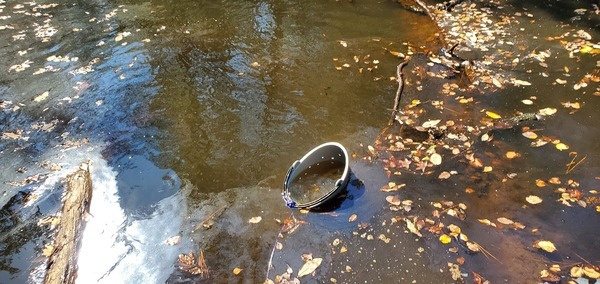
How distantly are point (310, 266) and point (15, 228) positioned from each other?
336 centimetres

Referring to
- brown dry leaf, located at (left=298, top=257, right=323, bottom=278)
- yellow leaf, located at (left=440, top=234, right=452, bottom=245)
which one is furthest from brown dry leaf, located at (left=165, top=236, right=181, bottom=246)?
yellow leaf, located at (left=440, top=234, right=452, bottom=245)

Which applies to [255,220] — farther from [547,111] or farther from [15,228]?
[547,111]

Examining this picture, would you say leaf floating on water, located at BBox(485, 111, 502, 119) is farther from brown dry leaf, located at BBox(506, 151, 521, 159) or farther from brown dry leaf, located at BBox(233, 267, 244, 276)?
brown dry leaf, located at BBox(233, 267, 244, 276)

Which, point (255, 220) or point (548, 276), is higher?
point (548, 276)

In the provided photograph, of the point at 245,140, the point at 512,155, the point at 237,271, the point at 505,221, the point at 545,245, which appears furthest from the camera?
the point at 245,140

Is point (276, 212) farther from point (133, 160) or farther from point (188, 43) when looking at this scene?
point (188, 43)

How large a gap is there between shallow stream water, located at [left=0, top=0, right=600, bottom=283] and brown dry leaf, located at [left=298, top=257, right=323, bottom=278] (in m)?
0.07

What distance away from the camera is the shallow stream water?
12.2ft

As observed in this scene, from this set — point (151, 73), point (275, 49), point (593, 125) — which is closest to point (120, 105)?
point (151, 73)

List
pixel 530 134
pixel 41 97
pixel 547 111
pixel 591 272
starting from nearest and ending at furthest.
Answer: pixel 591 272, pixel 530 134, pixel 547 111, pixel 41 97

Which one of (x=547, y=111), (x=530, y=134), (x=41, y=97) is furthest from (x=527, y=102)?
(x=41, y=97)

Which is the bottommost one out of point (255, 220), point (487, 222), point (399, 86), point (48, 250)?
point (48, 250)

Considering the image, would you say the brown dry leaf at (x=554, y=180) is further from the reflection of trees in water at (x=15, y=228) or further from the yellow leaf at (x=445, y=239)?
the reflection of trees in water at (x=15, y=228)

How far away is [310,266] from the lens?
3.60 m
